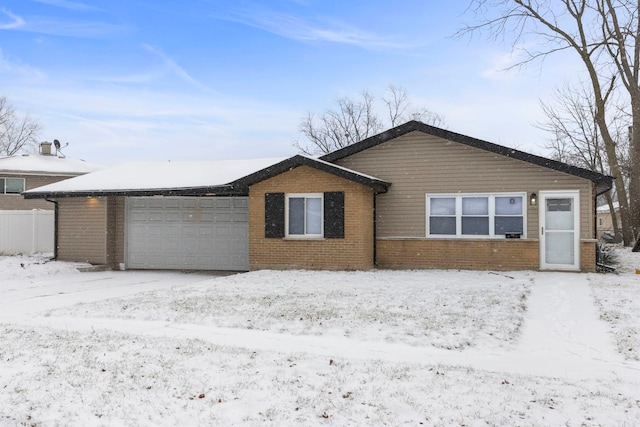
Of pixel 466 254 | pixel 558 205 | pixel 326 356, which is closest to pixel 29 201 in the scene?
pixel 466 254

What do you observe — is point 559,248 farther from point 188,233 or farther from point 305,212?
point 188,233

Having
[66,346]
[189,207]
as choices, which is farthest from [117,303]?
[189,207]

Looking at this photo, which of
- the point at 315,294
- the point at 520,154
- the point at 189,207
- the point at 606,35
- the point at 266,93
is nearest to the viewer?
the point at 315,294

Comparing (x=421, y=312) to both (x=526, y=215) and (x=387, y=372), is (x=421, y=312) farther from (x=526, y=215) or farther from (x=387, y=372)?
(x=526, y=215)

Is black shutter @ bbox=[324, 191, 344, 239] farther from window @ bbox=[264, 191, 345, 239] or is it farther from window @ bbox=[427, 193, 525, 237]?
window @ bbox=[427, 193, 525, 237]

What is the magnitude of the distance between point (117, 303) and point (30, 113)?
168 feet

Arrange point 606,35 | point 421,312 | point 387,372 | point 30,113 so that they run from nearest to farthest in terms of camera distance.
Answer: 1. point 387,372
2. point 421,312
3. point 606,35
4. point 30,113

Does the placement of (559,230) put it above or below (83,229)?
above

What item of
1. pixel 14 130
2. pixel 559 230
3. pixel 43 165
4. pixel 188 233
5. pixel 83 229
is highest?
pixel 14 130

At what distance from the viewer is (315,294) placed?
989cm

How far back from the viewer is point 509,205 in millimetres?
14008

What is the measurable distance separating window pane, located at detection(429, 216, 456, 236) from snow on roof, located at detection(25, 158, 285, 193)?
618cm

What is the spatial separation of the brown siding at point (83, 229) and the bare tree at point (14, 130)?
3898 cm

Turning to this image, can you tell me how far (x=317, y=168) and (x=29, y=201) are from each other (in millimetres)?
21507
